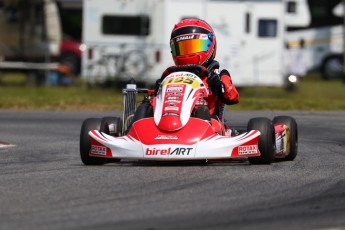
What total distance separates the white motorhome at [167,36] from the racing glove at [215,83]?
1534 cm

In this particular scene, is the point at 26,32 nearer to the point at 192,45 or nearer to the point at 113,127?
the point at 192,45

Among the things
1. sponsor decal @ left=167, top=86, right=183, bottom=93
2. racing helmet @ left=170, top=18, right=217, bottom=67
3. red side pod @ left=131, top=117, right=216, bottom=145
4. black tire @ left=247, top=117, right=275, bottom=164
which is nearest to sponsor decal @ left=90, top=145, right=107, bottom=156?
red side pod @ left=131, top=117, right=216, bottom=145

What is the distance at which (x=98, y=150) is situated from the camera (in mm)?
9695

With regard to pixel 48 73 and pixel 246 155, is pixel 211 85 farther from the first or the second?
pixel 48 73

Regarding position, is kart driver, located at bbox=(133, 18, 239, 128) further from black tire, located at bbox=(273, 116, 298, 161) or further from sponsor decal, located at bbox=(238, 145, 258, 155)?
sponsor decal, located at bbox=(238, 145, 258, 155)

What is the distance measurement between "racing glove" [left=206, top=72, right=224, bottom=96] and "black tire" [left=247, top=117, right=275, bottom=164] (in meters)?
0.65

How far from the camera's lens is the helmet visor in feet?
35.6

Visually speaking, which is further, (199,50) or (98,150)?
(199,50)

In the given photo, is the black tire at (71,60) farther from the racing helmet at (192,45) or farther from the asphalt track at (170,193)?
the racing helmet at (192,45)

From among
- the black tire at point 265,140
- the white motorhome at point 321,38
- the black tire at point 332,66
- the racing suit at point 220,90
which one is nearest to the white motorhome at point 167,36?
the white motorhome at point 321,38

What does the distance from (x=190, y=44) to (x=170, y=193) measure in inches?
133

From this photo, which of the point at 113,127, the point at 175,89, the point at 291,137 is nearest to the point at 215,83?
the point at 175,89

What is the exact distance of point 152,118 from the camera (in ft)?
32.1

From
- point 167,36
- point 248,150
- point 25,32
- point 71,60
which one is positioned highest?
point 248,150
